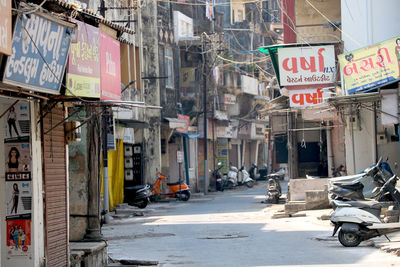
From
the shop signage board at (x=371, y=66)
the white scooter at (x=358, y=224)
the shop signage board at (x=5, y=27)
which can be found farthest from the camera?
the shop signage board at (x=371, y=66)

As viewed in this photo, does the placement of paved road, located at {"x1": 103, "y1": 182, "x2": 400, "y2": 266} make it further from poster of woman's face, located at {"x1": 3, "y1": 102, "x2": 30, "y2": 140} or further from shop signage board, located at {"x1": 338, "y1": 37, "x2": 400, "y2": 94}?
poster of woman's face, located at {"x1": 3, "y1": 102, "x2": 30, "y2": 140}

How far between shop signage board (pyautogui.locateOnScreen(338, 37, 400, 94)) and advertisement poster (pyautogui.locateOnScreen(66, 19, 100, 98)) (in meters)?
9.00

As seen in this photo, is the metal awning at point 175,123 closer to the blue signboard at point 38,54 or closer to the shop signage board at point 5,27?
the blue signboard at point 38,54

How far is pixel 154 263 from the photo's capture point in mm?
13211

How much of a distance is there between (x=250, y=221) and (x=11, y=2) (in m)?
15.1

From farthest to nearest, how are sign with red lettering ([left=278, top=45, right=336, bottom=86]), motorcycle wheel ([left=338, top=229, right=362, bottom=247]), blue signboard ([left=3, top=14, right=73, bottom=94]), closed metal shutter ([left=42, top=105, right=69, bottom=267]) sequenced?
sign with red lettering ([left=278, top=45, right=336, bottom=86])
motorcycle wheel ([left=338, top=229, right=362, bottom=247])
closed metal shutter ([left=42, top=105, right=69, bottom=267])
blue signboard ([left=3, top=14, right=73, bottom=94])

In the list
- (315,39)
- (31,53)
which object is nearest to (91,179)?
(31,53)

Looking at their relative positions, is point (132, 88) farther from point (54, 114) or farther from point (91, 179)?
point (54, 114)

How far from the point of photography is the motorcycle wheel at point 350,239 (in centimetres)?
1451

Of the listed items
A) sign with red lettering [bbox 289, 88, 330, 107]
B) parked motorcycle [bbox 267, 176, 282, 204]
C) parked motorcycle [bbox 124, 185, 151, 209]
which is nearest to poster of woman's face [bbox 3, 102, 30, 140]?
sign with red lettering [bbox 289, 88, 330, 107]

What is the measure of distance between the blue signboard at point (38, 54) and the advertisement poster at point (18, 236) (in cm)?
196

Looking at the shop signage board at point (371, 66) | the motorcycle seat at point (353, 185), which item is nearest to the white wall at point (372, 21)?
the shop signage board at point (371, 66)

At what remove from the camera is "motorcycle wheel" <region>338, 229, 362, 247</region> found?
1451 cm

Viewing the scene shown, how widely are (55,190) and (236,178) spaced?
3524cm
